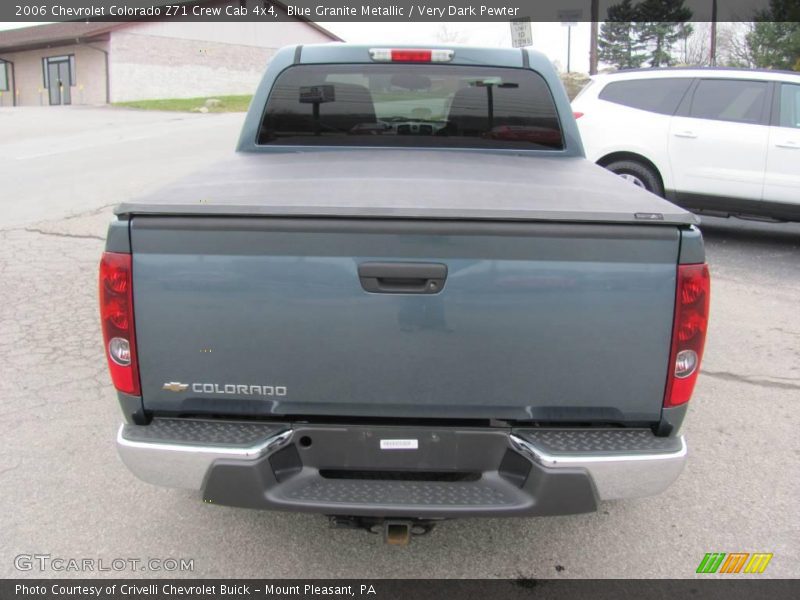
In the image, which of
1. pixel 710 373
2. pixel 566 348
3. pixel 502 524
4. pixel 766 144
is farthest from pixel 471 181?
pixel 766 144

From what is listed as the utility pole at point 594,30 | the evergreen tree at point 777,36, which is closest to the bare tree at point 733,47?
the evergreen tree at point 777,36

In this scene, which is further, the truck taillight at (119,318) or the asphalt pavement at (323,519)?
the asphalt pavement at (323,519)

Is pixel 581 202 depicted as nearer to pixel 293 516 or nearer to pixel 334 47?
pixel 293 516

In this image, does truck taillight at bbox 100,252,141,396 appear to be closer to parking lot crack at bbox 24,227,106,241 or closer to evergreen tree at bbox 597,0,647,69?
parking lot crack at bbox 24,227,106,241

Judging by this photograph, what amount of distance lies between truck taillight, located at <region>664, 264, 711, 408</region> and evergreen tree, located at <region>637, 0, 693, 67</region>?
169 ft

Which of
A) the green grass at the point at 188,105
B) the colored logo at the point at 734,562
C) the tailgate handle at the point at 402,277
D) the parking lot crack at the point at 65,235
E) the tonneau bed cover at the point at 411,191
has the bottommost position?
the colored logo at the point at 734,562

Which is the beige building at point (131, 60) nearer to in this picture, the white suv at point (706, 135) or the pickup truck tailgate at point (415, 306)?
the white suv at point (706, 135)

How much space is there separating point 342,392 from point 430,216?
2.14 feet

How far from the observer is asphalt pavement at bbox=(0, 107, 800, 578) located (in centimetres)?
288

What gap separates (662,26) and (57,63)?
40.4 m

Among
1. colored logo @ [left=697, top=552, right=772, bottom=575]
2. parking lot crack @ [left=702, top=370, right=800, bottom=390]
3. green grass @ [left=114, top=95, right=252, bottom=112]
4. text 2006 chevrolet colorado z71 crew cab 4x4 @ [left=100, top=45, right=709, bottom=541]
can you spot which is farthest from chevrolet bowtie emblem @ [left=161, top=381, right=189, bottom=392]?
green grass @ [left=114, top=95, right=252, bottom=112]

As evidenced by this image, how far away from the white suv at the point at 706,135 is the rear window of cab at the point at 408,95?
15.6ft

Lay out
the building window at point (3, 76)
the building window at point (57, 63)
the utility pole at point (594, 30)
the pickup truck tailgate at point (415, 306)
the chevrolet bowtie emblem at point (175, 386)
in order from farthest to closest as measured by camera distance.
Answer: the building window at point (3, 76), the building window at point (57, 63), the utility pole at point (594, 30), the chevrolet bowtie emblem at point (175, 386), the pickup truck tailgate at point (415, 306)

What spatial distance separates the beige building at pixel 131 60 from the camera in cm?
3606
